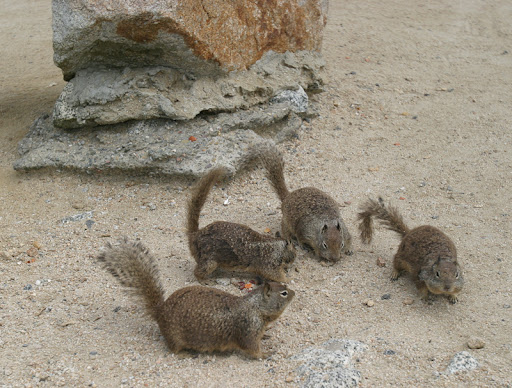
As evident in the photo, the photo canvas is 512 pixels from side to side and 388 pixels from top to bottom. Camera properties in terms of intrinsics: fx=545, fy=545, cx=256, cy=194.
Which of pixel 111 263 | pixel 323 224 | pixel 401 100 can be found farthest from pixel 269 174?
pixel 401 100

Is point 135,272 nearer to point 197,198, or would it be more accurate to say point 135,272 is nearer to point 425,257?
point 197,198

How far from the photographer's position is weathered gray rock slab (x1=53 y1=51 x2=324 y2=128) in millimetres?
6500

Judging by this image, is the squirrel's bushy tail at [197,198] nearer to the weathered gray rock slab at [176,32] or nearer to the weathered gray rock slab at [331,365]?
the weathered gray rock slab at [331,365]

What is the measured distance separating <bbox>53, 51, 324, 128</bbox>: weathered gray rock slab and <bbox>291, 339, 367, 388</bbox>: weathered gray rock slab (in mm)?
3523

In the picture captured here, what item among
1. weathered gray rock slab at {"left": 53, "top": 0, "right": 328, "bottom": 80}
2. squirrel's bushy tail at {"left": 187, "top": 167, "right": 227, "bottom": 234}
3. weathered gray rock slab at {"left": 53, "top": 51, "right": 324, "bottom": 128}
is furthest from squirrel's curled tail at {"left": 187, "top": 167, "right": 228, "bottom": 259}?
weathered gray rock slab at {"left": 53, "top": 0, "right": 328, "bottom": 80}

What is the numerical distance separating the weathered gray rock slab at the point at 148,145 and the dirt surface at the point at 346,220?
0.21 meters

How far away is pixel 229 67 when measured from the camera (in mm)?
6992

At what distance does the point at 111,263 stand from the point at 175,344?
772 mm

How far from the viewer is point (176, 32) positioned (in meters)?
6.08

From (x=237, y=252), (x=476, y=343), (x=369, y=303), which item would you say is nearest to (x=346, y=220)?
(x=369, y=303)

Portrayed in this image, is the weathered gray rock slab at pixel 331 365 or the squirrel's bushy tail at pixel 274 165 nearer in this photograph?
the weathered gray rock slab at pixel 331 365

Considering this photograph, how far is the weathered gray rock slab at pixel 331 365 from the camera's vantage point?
3670mm

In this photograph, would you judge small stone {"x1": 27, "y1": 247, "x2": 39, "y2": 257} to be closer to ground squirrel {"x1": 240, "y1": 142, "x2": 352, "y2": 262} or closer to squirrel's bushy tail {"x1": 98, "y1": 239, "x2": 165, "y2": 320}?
squirrel's bushy tail {"x1": 98, "y1": 239, "x2": 165, "y2": 320}

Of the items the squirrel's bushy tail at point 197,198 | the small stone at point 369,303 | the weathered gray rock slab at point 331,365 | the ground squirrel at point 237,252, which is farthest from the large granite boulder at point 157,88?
the weathered gray rock slab at point 331,365
